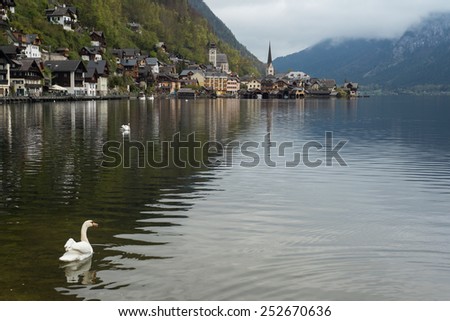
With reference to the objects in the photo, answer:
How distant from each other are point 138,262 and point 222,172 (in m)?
14.0

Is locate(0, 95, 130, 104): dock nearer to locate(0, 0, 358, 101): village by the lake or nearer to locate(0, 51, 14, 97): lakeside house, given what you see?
locate(0, 0, 358, 101): village by the lake

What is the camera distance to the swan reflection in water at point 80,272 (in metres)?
12.0

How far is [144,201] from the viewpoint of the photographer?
65.0 feet

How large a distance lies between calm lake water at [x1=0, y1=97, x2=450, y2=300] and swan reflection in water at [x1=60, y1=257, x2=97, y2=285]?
0.19 feet

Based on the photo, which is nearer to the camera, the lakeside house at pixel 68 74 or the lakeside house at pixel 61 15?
the lakeside house at pixel 68 74

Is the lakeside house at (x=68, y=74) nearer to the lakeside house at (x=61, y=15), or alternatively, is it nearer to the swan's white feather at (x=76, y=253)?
the lakeside house at (x=61, y=15)

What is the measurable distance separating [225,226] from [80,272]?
5365mm

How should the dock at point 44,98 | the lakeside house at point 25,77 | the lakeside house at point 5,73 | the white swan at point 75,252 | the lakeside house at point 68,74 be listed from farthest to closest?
the lakeside house at point 68,74 < the lakeside house at point 25,77 < the lakeside house at point 5,73 < the dock at point 44,98 < the white swan at point 75,252

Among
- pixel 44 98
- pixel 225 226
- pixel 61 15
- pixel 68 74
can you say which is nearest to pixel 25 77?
pixel 44 98

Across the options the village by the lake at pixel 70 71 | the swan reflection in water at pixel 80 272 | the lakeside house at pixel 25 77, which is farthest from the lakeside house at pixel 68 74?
the swan reflection in water at pixel 80 272

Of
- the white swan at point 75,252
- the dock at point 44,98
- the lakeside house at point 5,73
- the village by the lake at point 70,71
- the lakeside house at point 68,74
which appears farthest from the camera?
the lakeside house at point 68,74

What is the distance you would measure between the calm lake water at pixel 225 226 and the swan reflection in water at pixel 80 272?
57 millimetres
